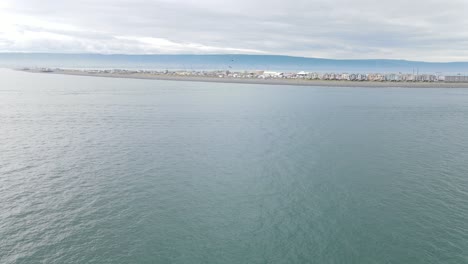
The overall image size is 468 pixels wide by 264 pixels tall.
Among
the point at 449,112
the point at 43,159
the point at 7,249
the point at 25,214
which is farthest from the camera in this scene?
the point at 449,112

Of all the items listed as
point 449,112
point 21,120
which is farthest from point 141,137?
point 449,112

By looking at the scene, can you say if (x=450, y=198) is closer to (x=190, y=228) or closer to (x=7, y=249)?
(x=190, y=228)

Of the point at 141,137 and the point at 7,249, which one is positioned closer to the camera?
the point at 7,249

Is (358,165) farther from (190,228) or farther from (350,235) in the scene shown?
(190,228)

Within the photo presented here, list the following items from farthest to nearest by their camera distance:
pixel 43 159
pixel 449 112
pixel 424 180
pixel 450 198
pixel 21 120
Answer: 1. pixel 449 112
2. pixel 21 120
3. pixel 43 159
4. pixel 424 180
5. pixel 450 198

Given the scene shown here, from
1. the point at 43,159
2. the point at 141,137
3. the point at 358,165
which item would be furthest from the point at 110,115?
the point at 358,165

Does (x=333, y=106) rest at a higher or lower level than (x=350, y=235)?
higher
